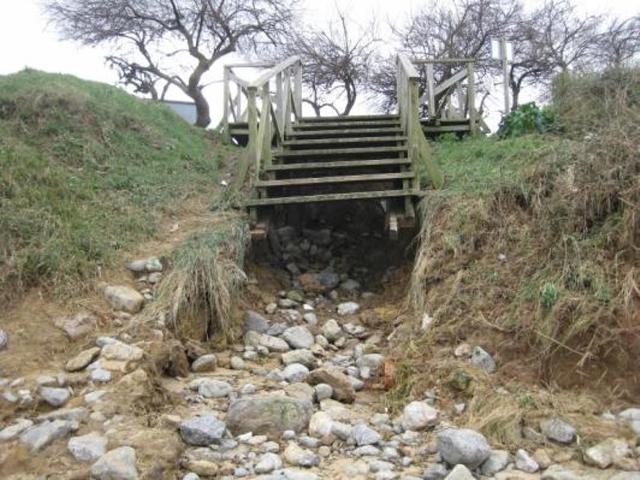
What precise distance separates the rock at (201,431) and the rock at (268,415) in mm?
112

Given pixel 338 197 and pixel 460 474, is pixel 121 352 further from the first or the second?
pixel 338 197

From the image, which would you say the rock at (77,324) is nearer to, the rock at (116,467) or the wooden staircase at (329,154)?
the rock at (116,467)

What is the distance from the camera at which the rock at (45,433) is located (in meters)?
2.64

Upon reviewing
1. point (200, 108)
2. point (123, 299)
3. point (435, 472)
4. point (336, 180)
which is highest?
point (200, 108)

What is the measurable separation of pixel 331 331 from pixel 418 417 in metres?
1.45

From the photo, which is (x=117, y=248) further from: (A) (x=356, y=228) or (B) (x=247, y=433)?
(A) (x=356, y=228)

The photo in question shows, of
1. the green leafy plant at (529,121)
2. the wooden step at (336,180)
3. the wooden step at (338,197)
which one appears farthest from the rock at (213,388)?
the green leafy plant at (529,121)

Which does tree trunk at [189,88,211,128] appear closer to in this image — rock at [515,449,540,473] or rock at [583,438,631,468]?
rock at [515,449,540,473]

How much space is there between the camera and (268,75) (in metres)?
5.62

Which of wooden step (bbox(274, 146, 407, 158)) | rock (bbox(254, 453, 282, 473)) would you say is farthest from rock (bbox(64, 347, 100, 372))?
wooden step (bbox(274, 146, 407, 158))

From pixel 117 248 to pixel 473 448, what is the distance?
10.2ft

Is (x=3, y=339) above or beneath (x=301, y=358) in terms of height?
above

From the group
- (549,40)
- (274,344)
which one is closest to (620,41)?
(549,40)

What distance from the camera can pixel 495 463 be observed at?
262 centimetres
